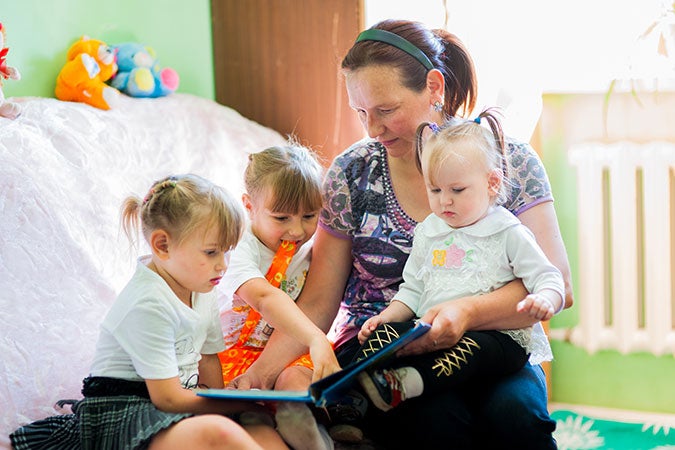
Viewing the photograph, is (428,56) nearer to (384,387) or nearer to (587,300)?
(384,387)

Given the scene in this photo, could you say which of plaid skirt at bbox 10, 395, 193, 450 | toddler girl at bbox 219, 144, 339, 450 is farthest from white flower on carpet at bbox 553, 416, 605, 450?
plaid skirt at bbox 10, 395, 193, 450

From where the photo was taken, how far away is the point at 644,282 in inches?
99.3

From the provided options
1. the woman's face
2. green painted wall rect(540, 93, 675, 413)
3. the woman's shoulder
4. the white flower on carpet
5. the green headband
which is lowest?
the white flower on carpet

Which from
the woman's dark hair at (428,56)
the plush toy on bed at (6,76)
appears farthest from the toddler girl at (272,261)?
the plush toy on bed at (6,76)

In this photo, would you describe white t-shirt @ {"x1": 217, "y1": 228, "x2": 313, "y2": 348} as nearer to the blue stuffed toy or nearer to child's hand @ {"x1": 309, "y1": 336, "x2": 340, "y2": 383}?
child's hand @ {"x1": 309, "y1": 336, "x2": 340, "y2": 383}

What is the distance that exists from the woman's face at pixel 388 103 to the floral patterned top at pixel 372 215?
11cm

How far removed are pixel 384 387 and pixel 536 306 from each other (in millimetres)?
269

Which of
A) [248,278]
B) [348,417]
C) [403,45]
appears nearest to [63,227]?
[248,278]

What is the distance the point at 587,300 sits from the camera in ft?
8.31

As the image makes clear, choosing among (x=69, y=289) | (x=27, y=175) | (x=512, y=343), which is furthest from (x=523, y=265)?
(x=27, y=175)

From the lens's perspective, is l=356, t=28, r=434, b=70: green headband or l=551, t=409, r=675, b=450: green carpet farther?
l=551, t=409, r=675, b=450: green carpet

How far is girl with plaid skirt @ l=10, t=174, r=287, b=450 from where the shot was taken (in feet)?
4.33

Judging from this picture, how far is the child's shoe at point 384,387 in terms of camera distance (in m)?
1.33

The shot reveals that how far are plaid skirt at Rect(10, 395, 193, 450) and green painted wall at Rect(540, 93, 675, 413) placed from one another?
5.21 ft
